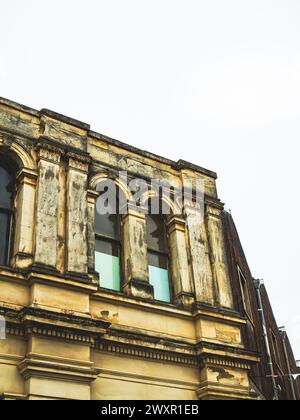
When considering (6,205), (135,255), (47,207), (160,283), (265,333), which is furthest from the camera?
(265,333)

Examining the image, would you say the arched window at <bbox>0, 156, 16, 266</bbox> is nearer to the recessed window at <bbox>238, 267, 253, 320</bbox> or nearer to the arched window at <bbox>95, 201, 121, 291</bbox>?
the arched window at <bbox>95, 201, 121, 291</bbox>

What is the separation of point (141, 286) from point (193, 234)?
217 cm

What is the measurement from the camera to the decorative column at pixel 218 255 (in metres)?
12.2

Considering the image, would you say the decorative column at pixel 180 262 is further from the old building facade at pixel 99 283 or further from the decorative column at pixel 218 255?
the decorative column at pixel 218 255

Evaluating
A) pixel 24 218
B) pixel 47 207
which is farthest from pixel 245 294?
pixel 24 218

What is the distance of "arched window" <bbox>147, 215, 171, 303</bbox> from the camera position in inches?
472

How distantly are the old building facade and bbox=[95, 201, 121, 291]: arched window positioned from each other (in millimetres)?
25

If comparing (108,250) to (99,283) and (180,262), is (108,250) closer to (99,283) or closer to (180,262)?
(99,283)

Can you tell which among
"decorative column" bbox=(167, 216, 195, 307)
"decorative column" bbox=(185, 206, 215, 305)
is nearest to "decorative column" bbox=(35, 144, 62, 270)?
"decorative column" bbox=(167, 216, 195, 307)

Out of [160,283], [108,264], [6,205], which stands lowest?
[160,283]

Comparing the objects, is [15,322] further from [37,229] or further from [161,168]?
[161,168]

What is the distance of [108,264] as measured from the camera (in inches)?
453

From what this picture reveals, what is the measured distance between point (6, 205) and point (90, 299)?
2493 millimetres

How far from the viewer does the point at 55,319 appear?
30.5ft
